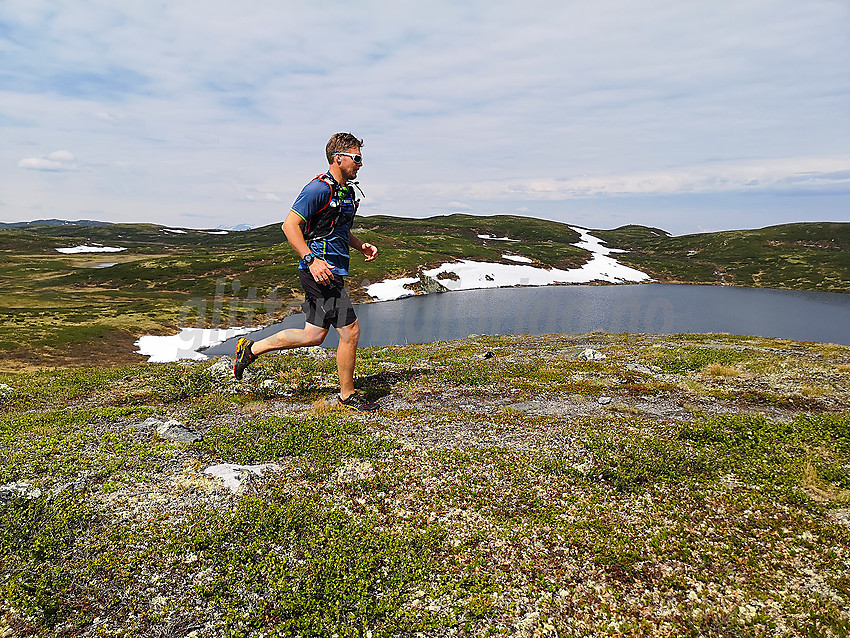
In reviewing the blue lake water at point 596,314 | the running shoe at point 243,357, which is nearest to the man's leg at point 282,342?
the running shoe at point 243,357

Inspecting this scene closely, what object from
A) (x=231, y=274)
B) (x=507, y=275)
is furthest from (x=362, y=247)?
(x=507, y=275)

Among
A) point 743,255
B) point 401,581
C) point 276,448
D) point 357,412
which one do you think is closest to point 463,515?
point 401,581

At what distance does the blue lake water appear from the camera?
60.9 meters

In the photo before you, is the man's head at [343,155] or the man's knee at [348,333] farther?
the man's knee at [348,333]

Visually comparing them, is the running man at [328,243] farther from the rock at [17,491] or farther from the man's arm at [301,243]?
the rock at [17,491]

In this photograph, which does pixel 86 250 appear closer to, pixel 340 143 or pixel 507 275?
pixel 507 275

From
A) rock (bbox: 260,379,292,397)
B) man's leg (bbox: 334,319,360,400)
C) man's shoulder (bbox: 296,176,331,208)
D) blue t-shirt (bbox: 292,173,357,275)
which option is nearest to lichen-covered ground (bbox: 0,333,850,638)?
man's leg (bbox: 334,319,360,400)

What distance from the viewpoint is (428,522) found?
230 inches

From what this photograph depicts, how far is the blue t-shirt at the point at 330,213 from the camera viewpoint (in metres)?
8.37

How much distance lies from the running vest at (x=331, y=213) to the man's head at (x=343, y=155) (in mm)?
223

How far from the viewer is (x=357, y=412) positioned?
995cm

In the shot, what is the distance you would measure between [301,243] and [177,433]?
13.7ft

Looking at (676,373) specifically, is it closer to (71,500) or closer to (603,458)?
(603,458)

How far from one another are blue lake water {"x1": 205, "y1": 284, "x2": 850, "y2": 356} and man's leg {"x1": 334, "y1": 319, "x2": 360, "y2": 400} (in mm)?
39936
